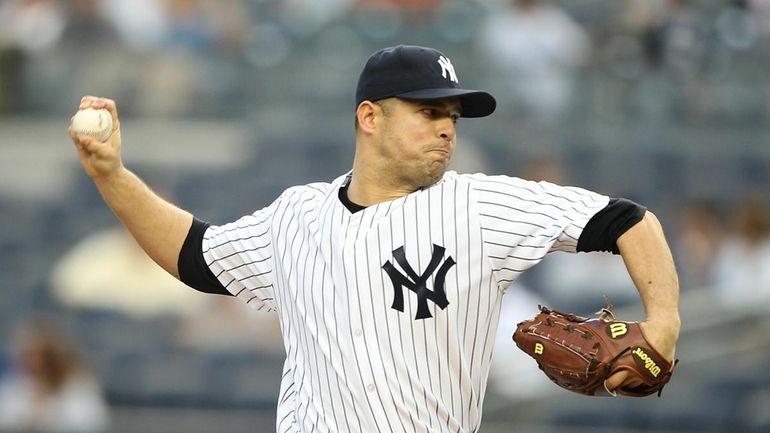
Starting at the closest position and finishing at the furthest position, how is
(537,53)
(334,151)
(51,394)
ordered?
(51,394) → (334,151) → (537,53)

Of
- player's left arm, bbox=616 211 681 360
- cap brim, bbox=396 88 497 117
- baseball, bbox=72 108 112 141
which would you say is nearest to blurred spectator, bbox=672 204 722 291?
cap brim, bbox=396 88 497 117

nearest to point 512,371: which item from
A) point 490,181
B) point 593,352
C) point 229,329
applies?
point 229,329

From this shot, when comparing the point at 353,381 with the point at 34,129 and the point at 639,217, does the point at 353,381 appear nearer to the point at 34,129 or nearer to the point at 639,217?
the point at 639,217

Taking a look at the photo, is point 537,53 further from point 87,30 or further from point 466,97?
point 466,97

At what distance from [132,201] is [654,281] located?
1.37 m

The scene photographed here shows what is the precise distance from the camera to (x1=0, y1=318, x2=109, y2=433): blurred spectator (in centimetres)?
785

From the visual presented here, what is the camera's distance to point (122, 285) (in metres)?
8.76

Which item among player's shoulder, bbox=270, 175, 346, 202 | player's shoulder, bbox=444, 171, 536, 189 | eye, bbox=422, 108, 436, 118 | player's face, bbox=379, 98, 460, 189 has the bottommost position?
player's shoulder, bbox=444, 171, 536, 189

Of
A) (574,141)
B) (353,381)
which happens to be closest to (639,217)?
(353,381)

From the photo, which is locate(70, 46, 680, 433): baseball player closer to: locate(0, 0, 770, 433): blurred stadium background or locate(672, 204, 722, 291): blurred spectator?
locate(0, 0, 770, 433): blurred stadium background

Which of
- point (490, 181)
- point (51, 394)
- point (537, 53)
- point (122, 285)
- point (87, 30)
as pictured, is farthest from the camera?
point (87, 30)

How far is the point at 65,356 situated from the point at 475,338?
16.6ft

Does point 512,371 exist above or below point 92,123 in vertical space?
below

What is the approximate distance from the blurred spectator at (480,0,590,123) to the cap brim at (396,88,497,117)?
6233mm
